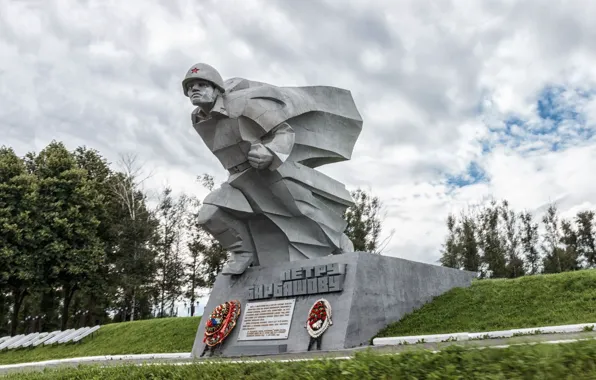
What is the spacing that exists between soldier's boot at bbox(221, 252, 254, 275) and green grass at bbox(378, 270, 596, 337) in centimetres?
380

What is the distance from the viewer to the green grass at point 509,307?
9.86m

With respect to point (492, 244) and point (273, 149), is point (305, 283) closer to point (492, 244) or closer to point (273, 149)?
point (273, 149)

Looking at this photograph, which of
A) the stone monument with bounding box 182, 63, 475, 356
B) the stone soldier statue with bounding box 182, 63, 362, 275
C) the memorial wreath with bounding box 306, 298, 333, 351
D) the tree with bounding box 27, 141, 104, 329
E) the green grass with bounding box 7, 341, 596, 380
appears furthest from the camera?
the tree with bounding box 27, 141, 104, 329

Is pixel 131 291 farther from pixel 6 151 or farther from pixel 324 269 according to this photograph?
pixel 324 269

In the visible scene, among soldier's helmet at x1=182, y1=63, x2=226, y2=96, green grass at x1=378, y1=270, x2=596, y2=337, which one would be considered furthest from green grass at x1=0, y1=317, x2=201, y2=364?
soldier's helmet at x1=182, y1=63, x2=226, y2=96

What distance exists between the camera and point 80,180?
26266mm

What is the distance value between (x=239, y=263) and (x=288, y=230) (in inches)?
56.5

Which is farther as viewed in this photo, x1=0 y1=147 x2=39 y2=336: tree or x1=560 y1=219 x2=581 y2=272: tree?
x1=560 y1=219 x2=581 y2=272: tree

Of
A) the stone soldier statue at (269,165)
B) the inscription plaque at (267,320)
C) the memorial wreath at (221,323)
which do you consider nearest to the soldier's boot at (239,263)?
the stone soldier statue at (269,165)

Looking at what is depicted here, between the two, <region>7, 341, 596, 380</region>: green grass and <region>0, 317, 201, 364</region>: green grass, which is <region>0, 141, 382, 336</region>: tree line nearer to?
<region>0, 317, 201, 364</region>: green grass

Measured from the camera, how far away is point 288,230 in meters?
12.5

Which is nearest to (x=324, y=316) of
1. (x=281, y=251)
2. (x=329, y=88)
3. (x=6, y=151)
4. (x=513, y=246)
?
(x=281, y=251)

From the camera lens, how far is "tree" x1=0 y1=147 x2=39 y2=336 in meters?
23.0

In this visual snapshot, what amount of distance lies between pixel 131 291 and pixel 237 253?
17361 mm
